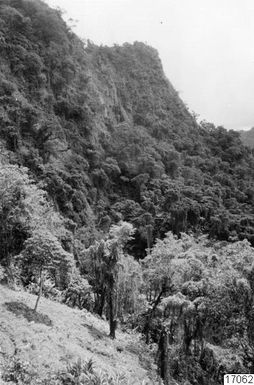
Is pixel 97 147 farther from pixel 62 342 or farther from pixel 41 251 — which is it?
pixel 62 342

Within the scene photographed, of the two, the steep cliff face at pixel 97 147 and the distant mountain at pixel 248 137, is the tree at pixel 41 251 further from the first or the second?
the distant mountain at pixel 248 137

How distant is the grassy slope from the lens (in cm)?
1642

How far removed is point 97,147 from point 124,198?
999 centimetres

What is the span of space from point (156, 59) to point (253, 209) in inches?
2229

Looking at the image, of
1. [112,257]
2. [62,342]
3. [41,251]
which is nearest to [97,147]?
[112,257]

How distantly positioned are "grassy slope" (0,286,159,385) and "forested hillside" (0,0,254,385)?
152cm

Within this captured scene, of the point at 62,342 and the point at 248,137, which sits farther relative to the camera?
the point at 248,137

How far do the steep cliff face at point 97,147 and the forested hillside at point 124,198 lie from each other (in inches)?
9.1

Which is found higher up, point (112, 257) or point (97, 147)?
point (97, 147)

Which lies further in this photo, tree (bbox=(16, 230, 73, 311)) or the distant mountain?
the distant mountain

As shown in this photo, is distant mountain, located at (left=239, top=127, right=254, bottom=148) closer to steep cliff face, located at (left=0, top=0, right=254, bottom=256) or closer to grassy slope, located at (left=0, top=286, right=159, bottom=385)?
steep cliff face, located at (left=0, top=0, right=254, bottom=256)

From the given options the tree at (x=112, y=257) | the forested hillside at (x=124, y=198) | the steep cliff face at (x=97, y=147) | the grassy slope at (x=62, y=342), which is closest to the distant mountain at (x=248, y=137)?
the forested hillside at (x=124, y=198)

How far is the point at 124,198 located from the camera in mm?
71938

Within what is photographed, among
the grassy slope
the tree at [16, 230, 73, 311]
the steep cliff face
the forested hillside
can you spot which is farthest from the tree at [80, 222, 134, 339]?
the steep cliff face
